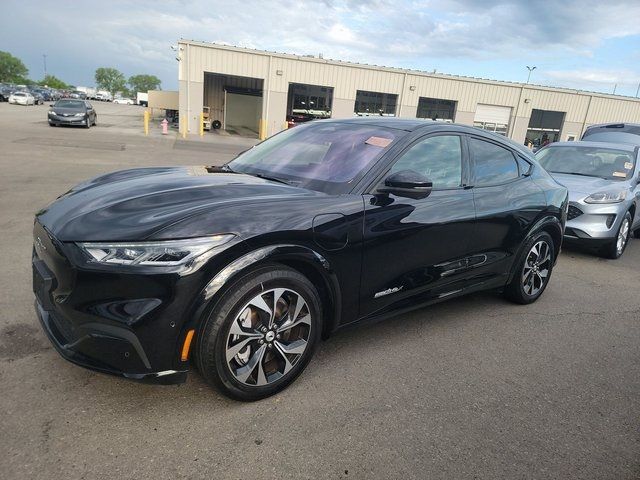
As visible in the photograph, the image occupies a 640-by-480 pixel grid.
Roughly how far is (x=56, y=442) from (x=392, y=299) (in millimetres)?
2078

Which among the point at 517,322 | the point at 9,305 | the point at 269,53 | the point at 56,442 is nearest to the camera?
the point at 56,442

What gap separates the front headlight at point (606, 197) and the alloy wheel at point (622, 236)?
1.30 feet

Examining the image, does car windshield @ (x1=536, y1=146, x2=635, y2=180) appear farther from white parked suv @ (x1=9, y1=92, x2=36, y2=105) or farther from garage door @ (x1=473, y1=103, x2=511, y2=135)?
white parked suv @ (x1=9, y1=92, x2=36, y2=105)

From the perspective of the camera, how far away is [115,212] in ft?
7.82

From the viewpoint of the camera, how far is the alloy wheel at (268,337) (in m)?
2.41

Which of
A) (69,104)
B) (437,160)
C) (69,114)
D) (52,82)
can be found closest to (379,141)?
(437,160)

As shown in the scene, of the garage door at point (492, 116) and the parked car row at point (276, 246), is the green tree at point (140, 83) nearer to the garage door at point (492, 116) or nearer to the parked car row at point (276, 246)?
the garage door at point (492, 116)

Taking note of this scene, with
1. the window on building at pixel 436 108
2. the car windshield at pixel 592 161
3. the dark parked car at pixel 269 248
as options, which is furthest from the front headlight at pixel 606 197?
the window on building at pixel 436 108

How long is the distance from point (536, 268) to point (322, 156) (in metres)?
2.52

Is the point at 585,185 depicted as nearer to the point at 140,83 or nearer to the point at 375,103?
the point at 375,103

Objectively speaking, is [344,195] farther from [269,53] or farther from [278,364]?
[269,53]

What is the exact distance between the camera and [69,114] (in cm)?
2227

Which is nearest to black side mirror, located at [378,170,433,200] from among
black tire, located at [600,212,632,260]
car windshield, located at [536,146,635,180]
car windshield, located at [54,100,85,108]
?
black tire, located at [600,212,632,260]

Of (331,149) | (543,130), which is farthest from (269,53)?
(331,149)
